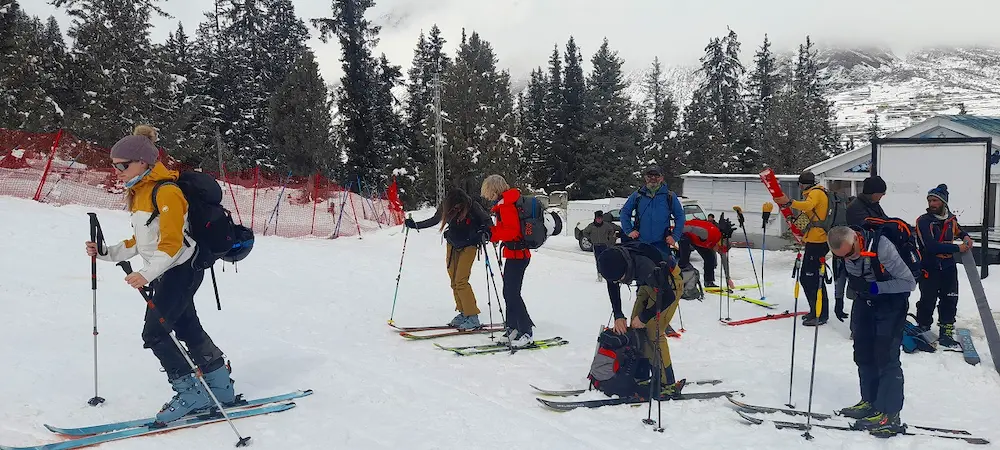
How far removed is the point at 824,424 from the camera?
5113 mm

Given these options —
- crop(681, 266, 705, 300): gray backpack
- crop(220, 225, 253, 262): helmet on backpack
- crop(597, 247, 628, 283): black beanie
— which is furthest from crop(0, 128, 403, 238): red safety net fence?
crop(597, 247, 628, 283): black beanie

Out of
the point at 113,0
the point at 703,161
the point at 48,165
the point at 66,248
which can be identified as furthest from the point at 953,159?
the point at 703,161

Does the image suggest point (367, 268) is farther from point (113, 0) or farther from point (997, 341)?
point (113, 0)

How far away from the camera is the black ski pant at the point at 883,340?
4.98m

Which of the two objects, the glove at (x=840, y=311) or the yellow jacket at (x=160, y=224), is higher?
the yellow jacket at (x=160, y=224)

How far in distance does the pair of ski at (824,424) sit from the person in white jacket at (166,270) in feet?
13.8

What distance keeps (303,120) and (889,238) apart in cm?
2750

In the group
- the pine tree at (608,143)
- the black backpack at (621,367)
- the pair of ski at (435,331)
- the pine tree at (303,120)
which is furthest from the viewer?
the pine tree at (608,143)

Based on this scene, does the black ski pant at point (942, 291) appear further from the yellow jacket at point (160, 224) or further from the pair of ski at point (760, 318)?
the yellow jacket at point (160, 224)

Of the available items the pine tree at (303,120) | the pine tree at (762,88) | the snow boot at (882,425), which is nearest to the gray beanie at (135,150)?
the snow boot at (882,425)

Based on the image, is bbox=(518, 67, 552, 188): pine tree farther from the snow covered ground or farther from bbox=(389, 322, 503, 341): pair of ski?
bbox=(389, 322, 503, 341): pair of ski

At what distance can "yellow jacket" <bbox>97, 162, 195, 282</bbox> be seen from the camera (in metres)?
4.22

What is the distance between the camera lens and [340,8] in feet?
119

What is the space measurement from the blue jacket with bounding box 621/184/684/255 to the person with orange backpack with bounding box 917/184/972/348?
2.69m
